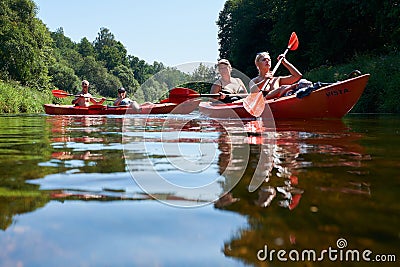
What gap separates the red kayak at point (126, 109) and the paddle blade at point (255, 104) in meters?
3.60

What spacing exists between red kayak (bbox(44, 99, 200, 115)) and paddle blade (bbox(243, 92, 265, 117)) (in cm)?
360

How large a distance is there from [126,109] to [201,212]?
11692mm

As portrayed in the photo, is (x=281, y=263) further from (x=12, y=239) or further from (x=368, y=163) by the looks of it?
(x=368, y=163)

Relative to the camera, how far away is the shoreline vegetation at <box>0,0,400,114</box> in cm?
1239

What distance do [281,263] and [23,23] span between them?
3868 cm

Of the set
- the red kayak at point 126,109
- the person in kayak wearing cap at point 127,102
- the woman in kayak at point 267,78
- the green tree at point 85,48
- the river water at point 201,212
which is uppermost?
the green tree at point 85,48

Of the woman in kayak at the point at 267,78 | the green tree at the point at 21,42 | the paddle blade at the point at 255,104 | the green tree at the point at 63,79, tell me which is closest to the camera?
the paddle blade at the point at 255,104

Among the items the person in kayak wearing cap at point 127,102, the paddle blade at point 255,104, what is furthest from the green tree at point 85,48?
the paddle blade at point 255,104

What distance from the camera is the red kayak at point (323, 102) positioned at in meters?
6.20

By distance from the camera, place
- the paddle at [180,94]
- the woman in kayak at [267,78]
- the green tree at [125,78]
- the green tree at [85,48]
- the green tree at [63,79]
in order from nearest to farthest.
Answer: the woman in kayak at [267,78]
the paddle at [180,94]
the green tree at [63,79]
the green tree at [125,78]
the green tree at [85,48]

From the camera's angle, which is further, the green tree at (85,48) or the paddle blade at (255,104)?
the green tree at (85,48)

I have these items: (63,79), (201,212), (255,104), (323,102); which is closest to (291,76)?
(323,102)

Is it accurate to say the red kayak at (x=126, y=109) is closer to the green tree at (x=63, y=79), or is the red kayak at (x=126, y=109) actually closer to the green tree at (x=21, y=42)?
the green tree at (x=21, y=42)

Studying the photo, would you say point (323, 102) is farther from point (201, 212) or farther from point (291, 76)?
point (201, 212)
